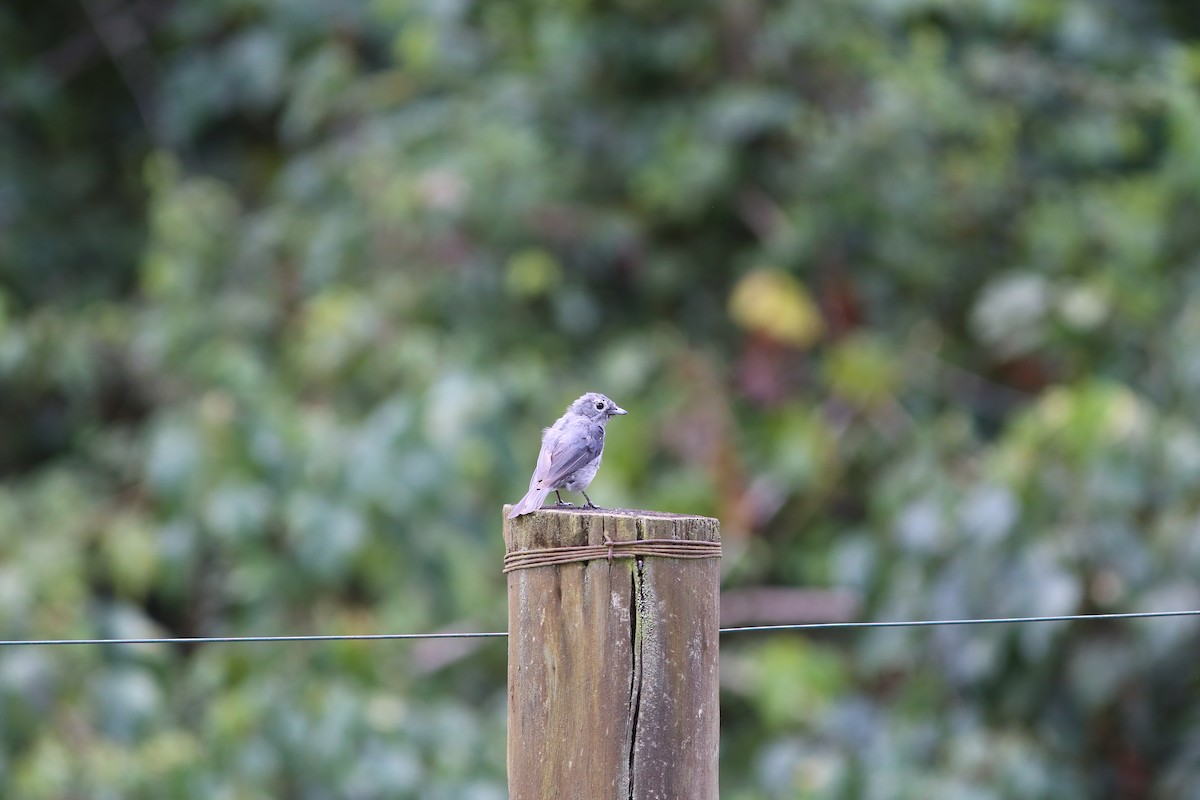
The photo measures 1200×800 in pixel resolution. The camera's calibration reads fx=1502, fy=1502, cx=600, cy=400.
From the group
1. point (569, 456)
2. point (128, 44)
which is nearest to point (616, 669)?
point (569, 456)

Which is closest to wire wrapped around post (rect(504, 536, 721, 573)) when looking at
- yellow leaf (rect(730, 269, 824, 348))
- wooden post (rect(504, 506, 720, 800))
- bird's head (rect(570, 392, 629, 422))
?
wooden post (rect(504, 506, 720, 800))

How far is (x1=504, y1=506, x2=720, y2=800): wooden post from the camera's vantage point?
2814 millimetres

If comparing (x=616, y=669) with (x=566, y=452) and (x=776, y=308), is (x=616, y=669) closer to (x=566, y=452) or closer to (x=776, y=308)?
(x=566, y=452)

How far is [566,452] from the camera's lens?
4262mm

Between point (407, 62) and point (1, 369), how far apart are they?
116 inches

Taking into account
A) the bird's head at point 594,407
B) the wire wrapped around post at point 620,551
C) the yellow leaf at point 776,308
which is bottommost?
the wire wrapped around post at point 620,551

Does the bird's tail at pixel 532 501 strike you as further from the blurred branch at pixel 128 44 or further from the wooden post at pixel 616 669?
the blurred branch at pixel 128 44

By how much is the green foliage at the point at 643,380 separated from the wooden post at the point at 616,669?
295cm

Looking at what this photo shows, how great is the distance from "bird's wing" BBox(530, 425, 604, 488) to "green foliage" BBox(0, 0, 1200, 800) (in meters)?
1.84

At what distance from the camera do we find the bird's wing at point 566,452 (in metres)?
4.18

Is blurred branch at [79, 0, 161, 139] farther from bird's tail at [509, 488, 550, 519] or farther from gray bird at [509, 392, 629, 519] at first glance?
bird's tail at [509, 488, 550, 519]

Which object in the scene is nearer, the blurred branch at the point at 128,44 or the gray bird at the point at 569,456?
the gray bird at the point at 569,456

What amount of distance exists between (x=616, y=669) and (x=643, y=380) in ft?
17.7

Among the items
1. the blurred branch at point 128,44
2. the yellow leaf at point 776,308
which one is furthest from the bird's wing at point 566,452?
the blurred branch at point 128,44
